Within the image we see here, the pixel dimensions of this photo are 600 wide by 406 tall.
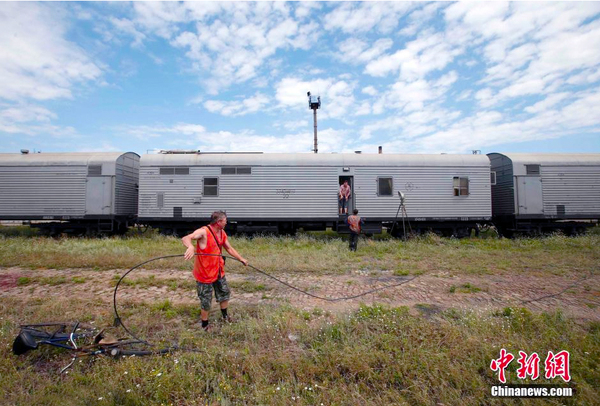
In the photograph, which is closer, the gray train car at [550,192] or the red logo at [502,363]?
the red logo at [502,363]

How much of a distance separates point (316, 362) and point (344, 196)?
9.78 meters

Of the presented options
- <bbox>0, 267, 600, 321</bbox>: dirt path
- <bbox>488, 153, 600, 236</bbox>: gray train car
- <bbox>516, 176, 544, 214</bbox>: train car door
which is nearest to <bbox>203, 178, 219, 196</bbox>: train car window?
<bbox>0, 267, 600, 321</bbox>: dirt path

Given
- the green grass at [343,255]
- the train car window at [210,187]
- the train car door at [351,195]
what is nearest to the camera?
the green grass at [343,255]

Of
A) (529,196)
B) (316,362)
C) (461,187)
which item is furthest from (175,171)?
(529,196)

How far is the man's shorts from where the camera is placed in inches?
166

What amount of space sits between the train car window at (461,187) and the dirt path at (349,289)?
6.42m

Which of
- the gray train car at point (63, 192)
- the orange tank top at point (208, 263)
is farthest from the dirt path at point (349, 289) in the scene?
the gray train car at point (63, 192)

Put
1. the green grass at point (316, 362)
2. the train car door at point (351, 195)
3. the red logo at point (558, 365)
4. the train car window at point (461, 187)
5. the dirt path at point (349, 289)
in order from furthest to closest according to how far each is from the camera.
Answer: the train car window at point (461, 187) → the train car door at point (351, 195) → the dirt path at point (349, 289) → the red logo at point (558, 365) → the green grass at point (316, 362)

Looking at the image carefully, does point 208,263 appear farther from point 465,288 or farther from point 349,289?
point 465,288

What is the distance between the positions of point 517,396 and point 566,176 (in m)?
14.4

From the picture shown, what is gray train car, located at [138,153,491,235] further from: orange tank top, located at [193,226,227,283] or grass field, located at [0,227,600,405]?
orange tank top, located at [193,226,227,283]

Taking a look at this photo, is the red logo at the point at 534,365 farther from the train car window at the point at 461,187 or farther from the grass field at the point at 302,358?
the train car window at the point at 461,187

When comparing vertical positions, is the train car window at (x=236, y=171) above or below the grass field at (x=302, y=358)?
above

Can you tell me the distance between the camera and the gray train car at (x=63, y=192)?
42.8 ft
